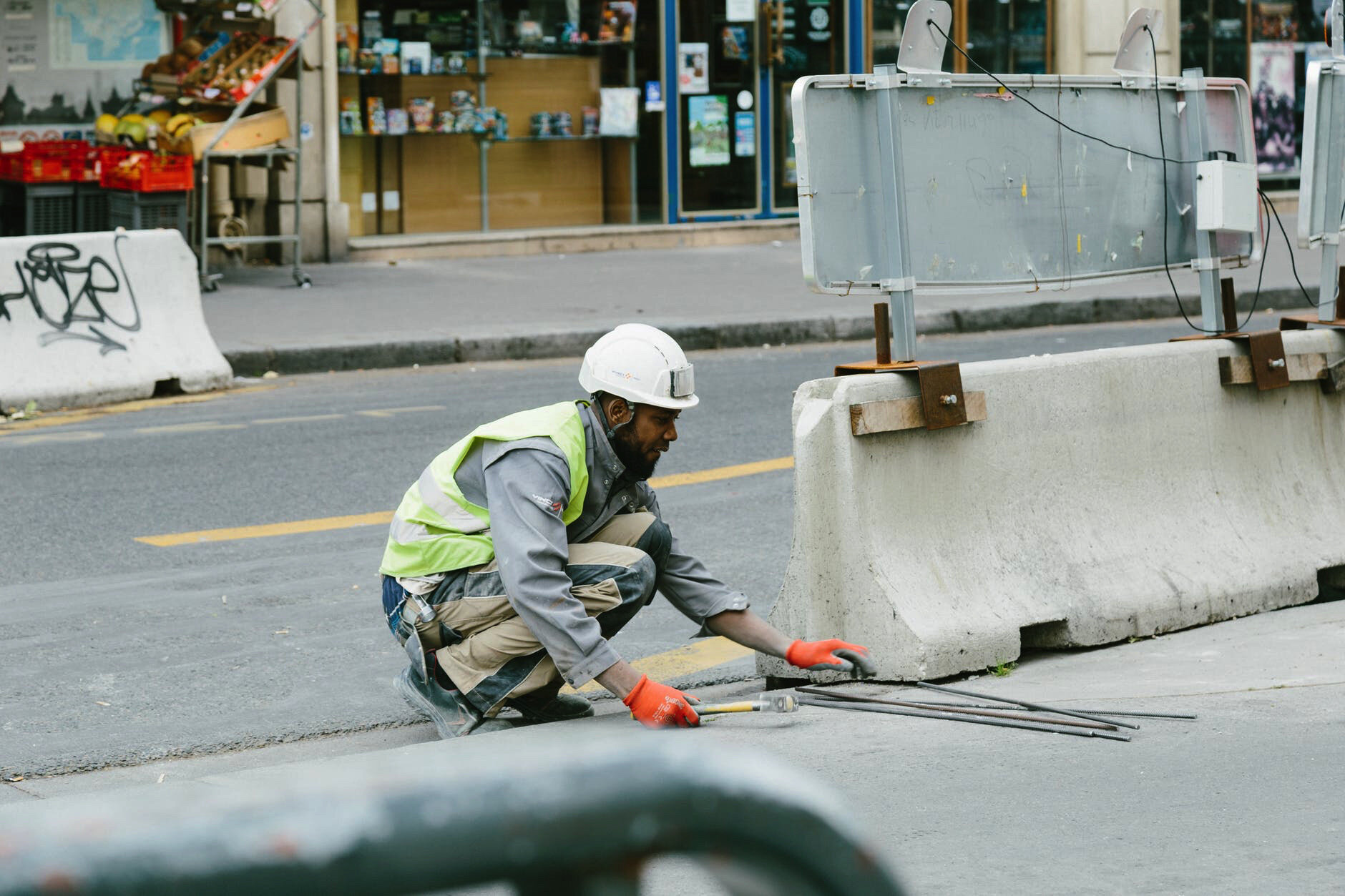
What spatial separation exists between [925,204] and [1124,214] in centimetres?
99

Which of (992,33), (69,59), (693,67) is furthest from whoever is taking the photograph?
(992,33)

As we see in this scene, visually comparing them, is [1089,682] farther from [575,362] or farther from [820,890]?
[575,362]

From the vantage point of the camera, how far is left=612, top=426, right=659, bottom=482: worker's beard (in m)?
4.51

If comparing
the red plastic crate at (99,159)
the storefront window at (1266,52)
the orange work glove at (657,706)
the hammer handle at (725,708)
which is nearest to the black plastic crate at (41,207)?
the red plastic crate at (99,159)

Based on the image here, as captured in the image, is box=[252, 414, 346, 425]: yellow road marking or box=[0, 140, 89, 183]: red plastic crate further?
box=[0, 140, 89, 183]: red plastic crate

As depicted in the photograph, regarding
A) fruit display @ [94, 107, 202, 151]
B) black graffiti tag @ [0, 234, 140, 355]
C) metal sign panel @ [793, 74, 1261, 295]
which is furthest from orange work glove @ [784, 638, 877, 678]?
fruit display @ [94, 107, 202, 151]

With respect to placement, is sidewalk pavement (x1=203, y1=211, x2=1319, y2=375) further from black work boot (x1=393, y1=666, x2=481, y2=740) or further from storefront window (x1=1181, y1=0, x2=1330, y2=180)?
black work boot (x1=393, y1=666, x2=481, y2=740)

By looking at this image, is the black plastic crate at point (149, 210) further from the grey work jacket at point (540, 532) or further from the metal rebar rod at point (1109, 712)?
the metal rebar rod at point (1109, 712)

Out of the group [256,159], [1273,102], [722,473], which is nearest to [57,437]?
[722,473]

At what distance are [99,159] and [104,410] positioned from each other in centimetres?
454

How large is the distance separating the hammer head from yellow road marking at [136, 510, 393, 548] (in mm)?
2735

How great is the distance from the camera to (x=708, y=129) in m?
17.9

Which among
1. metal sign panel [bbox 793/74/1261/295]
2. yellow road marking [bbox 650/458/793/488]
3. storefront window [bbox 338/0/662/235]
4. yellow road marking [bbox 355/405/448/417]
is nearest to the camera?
metal sign panel [bbox 793/74/1261/295]

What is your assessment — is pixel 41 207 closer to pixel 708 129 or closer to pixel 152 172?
pixel 152 172
